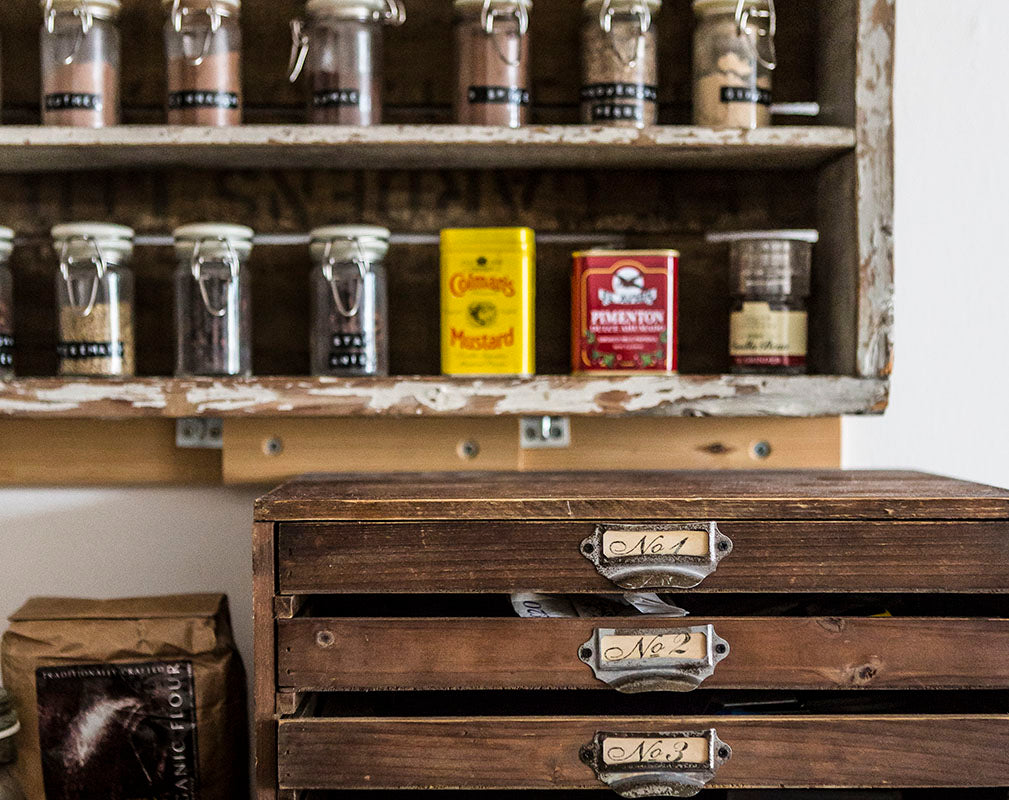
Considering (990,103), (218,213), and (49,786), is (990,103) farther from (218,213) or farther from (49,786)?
(49,786)

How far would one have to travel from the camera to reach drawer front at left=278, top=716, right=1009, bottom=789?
3.22ft

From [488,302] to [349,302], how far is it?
18cm

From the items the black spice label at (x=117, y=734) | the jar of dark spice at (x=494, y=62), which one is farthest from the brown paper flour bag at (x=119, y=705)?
the jar of dark spice at (x=494, y=62)

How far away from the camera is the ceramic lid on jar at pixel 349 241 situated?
1.21m

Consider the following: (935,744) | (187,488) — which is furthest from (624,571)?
(187,488)

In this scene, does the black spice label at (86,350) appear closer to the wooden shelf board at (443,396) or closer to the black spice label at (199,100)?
the wooden shelf board at (443,396)

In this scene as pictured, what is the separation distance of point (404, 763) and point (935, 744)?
0.56 metres

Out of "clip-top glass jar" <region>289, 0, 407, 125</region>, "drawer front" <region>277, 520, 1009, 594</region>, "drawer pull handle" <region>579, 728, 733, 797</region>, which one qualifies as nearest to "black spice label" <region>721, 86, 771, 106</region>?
"clip-top glass jar" <region>289, 0, 407, 125</region>

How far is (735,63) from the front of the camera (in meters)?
1.17

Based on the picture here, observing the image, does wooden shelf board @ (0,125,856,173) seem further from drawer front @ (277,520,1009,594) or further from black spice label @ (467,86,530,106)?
drawer front @ (277,520,1009,594)

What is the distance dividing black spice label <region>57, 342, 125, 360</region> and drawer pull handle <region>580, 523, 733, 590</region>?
65 centimetres

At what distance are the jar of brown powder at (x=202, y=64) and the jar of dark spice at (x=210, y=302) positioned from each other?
0.14 meters

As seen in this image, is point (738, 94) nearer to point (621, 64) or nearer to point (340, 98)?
point (621, 64)

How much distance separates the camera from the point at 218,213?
52.6 inches
